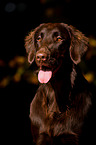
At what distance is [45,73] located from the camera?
2617 mm

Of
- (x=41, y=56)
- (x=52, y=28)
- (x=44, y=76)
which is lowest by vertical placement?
(x=44, y=76)

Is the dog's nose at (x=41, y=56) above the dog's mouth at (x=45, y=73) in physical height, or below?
above

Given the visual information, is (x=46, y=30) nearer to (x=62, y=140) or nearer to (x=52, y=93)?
(x=52, y=93)

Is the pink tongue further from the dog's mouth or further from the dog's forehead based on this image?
the dog's forehead

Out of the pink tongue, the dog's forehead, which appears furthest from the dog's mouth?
the dog's forehead

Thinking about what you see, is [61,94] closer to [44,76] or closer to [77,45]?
[44,76]

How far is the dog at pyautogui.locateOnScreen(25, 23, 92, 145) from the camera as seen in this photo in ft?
9.01

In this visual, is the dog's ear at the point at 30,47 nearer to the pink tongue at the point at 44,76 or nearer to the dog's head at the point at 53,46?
the dog's head at the point at 53,46

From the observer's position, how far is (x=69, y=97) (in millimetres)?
2875

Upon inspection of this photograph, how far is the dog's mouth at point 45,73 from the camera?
2570mm

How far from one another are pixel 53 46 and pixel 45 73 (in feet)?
1.00

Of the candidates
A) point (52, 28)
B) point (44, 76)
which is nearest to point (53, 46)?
point (52, 28)

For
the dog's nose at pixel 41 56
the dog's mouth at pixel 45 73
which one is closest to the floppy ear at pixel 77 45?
the dog's mouth at pixel 45 73

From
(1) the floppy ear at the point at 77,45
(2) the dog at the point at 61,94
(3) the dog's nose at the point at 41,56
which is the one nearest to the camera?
(3) the dog's nose at the point at 41,56
